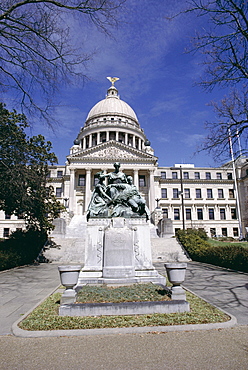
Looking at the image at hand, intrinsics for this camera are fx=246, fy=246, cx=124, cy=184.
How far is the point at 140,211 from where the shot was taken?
9734mm

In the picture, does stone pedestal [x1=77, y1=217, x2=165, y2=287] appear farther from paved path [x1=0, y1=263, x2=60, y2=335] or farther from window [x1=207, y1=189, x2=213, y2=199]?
window [x1=207, y1=189, x2=213, y2=199]

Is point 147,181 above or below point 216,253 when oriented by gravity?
above

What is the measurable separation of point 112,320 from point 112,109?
7965cm

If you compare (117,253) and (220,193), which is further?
(220,193)

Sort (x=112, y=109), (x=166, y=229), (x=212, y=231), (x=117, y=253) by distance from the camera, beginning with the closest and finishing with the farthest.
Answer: (x=117, y=253), (x=166, y=229), (x=212, y=231), (x=112, y=109)

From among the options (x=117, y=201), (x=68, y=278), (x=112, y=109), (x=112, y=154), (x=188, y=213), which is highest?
(x=112, y=109)

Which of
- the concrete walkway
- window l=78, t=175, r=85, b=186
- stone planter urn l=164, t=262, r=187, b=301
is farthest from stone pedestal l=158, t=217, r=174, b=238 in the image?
the concrete walkway

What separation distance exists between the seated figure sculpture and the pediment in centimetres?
4341

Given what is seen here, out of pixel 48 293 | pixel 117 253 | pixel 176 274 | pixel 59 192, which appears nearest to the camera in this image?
pixel 176 274

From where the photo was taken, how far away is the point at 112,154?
5450cm

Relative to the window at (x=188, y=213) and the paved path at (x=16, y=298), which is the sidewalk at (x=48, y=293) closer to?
the paved path at (x=16, y=298)

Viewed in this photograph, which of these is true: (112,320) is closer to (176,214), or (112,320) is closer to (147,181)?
(147,181)

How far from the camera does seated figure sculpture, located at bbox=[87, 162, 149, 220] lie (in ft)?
31.7

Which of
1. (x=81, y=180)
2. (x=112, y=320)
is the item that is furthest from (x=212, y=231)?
(x=112, y=320)
